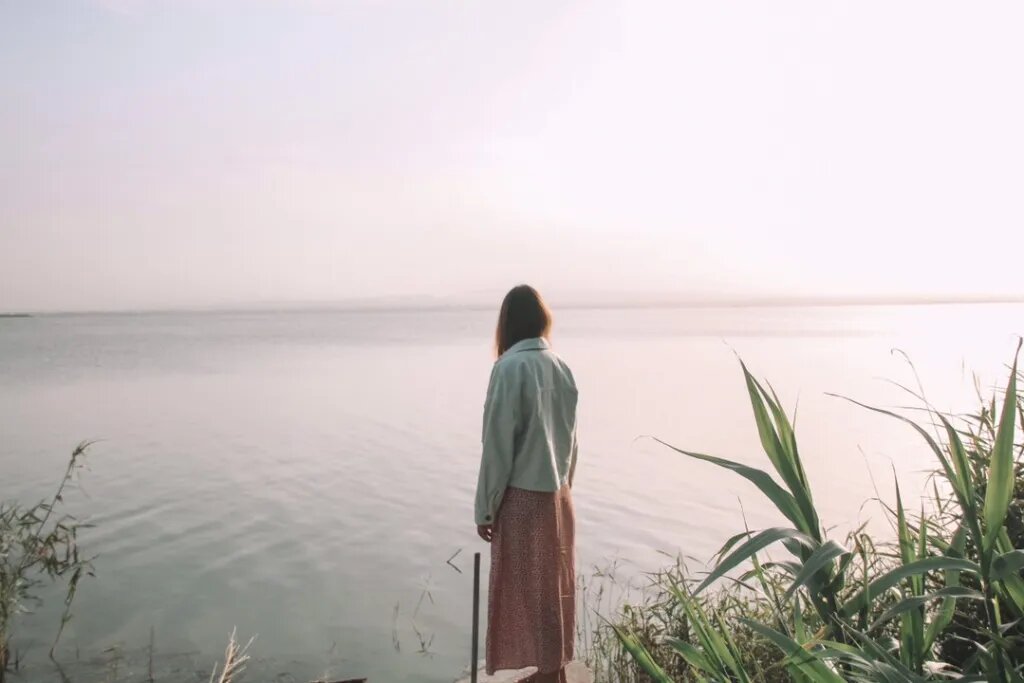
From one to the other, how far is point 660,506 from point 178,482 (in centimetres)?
539

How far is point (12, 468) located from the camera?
910cm

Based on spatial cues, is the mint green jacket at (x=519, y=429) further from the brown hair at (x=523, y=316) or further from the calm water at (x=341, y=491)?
the calm water at (x=341, y=491)

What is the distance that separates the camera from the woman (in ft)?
11.0

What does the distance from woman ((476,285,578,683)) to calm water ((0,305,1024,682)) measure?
4.89 feet

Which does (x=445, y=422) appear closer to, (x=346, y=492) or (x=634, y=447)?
(x=634, y=447)

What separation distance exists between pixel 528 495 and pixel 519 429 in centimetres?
30

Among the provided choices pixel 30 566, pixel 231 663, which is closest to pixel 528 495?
pixel 231 663

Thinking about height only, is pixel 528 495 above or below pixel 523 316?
below

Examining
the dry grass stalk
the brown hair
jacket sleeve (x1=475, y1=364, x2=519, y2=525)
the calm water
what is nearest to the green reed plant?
the calm water

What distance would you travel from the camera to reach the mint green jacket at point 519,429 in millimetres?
3340

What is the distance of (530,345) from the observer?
3.42 m

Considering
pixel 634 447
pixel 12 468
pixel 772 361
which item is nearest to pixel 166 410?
pixel 12 468

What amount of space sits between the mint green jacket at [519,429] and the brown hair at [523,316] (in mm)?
55

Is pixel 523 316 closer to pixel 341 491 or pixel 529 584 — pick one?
pixel 529 584
